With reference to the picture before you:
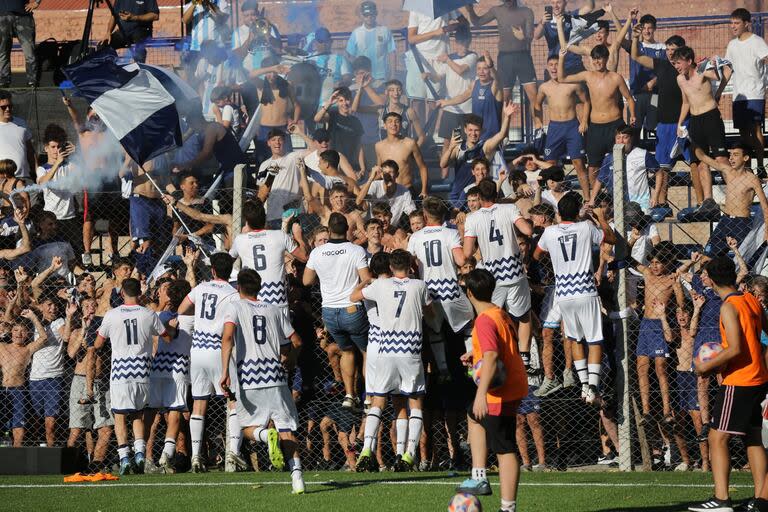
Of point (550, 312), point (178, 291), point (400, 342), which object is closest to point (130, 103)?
point (178, 291)

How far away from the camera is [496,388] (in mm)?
8469

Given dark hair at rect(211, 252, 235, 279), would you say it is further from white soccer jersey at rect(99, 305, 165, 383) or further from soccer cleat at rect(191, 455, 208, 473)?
soccer cleat at rect(191, 455, 208, 473)

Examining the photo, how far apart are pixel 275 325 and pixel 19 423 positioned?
16.0 feet

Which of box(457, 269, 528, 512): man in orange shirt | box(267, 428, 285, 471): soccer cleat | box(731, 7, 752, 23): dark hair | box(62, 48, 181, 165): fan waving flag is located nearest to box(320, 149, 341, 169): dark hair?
box(62, 48, 181, 165): fan waving flag

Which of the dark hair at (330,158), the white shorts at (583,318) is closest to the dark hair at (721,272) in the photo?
the white shorts at (583,318)

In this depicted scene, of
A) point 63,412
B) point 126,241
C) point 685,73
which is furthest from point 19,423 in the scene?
point 685,73

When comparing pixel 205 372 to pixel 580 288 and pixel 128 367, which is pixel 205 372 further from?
pixel 580 288

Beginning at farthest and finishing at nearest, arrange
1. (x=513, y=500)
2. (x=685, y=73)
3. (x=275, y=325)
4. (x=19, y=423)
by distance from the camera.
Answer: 1. (x=685, y=73)
2. (x=19, y=423)
3. (x=275, y=325)
4. (x=513, y=500)

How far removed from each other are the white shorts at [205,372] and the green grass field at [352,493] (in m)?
1.01

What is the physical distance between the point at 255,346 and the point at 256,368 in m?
0.19

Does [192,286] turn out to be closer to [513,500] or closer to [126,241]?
[126,241]

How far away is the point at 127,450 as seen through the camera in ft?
42.9

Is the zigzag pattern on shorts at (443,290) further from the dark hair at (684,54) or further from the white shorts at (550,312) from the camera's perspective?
the dark hair at (684,54)

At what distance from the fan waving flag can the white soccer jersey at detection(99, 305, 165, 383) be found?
2.74 meters
